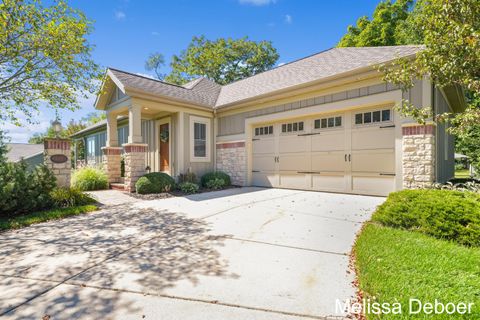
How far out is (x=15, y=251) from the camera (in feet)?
11.7

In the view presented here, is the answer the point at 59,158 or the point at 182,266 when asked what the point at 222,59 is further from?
the point at 182,266

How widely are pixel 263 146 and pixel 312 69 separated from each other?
341 cm

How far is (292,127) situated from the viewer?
895 centimetres

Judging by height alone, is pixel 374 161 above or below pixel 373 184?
above

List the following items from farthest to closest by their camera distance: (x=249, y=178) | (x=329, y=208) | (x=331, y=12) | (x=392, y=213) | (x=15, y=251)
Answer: (x=331, y=12)
(x=249, y=178)
(x=329, y=208)
(x=392, y=213)
(x=15, y=251)

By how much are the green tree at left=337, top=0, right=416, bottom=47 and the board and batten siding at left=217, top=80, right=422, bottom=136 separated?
14.9 metres

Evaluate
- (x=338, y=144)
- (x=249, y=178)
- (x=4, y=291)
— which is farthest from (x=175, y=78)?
(x=4, y=291)

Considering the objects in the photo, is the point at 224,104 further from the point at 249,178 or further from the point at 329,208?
the point at 329,208

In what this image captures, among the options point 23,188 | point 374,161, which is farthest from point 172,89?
point 374,161

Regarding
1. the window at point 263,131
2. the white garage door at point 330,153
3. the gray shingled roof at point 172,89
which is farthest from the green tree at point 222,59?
the white garage door at point 330,153

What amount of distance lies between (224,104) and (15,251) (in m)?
8.15

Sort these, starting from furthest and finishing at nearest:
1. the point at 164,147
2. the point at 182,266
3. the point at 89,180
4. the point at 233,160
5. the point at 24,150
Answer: the point at 24,150, the point at 164,147, the point at 233,160, the point at 89,180, the point at 182,266

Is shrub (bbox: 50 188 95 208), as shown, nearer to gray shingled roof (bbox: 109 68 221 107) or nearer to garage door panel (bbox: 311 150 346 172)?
gray shingled roof (bbox: 109 68 221 107)

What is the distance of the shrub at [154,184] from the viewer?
312 inches
